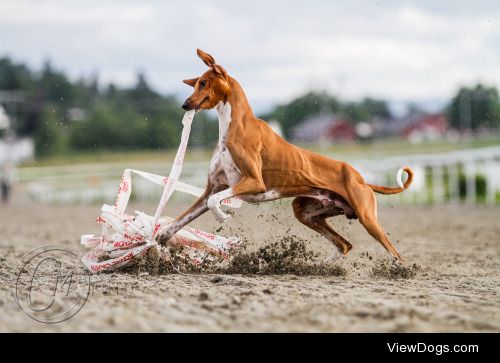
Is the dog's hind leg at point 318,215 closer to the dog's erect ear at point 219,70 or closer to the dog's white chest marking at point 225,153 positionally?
the dog's white chest marking at point 225,153

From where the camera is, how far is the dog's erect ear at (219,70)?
4875 mm

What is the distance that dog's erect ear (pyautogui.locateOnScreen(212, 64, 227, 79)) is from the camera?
488 centimetres

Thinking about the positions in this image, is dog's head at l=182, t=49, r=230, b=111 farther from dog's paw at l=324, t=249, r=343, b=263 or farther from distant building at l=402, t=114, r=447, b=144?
distant building at l=402, t=114, r=447, b=144

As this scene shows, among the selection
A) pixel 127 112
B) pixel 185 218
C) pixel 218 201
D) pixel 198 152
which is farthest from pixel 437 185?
pixel 127 112

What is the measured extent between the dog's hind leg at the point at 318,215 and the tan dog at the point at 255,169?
0.07 m

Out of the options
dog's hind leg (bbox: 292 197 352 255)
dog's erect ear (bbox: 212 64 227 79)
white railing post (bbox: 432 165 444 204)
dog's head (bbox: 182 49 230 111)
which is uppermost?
dog's erect ear (bbox: 212 64 227 79)

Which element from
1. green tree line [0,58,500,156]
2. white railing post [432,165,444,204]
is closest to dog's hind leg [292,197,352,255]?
green tree line [0,58,500,156]

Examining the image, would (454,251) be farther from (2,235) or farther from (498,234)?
(2,235)

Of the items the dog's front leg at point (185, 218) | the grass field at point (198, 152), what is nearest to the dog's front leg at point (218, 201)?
the dog's front leg at point (185, 218)

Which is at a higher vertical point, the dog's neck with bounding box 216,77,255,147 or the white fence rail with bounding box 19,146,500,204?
the dog's neck with bounding box 216,77,255,147

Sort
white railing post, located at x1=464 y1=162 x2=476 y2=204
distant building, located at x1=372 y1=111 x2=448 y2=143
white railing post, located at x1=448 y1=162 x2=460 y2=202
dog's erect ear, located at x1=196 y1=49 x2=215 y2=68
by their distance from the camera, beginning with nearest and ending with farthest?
dog's erect ear, located at x1=196 y1=49 x2=215 y2=68
white railing post, located at x1=464 y1=162 x2=476 y2=204
white railing post, located at x1=448 y1=162 x2=460 y2=202
distant building, located at x1=372 y1=111 x2=448 y2=143

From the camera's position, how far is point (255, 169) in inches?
189

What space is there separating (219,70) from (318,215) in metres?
1.38

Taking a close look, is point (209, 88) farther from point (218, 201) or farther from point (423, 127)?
point (423, 127)
